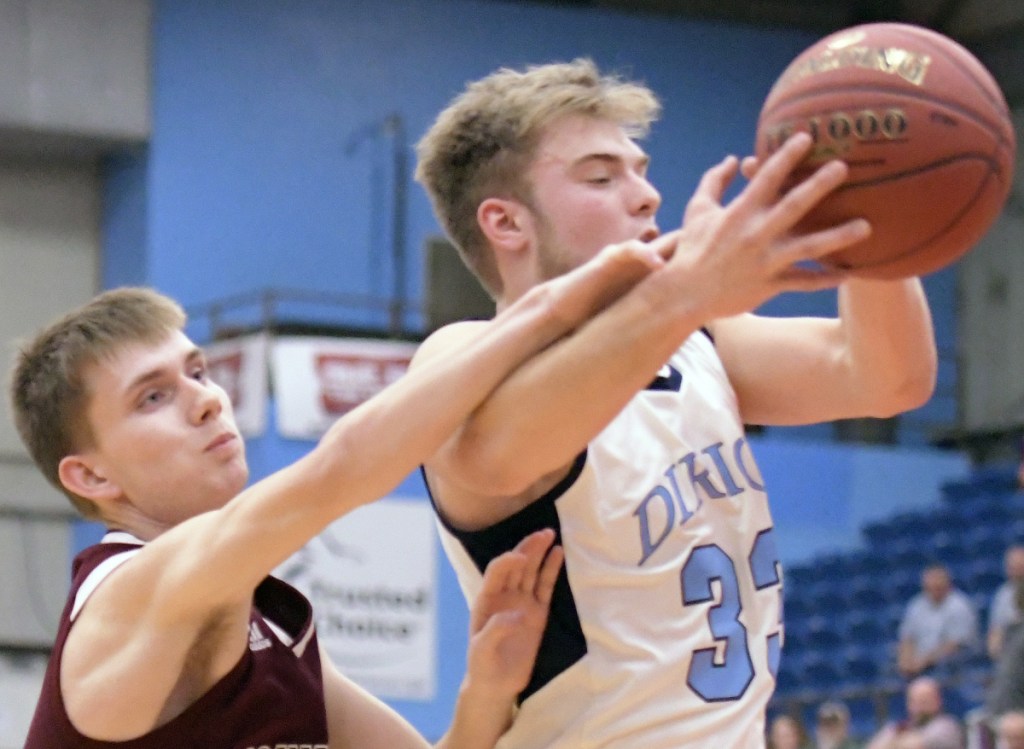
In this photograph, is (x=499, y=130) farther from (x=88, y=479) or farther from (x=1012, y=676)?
(x=1012, y=676)

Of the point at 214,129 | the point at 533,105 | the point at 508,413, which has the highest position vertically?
the point at 214,129

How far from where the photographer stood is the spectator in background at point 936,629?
41.5ft

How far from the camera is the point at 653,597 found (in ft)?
11.0

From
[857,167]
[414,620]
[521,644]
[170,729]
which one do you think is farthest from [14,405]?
[414,620]

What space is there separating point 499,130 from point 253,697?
1150 mm

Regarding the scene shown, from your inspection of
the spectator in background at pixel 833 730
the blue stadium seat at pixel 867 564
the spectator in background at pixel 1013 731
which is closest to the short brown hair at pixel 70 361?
the spectator in background at pixel 1013 731

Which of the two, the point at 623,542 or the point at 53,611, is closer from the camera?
the point at 623,542

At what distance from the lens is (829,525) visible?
16453 millimetres

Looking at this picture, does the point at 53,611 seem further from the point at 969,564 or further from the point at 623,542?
the point at 623,542

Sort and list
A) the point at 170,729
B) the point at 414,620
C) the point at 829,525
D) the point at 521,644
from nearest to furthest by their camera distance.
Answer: the point at 170,729 < the point at 521,644 < the point at 414,620 < the point at 829,525

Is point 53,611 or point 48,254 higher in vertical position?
point 48,254

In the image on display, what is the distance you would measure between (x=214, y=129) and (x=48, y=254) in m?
1.91

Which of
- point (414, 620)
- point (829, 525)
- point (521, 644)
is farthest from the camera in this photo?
point (829, 525)

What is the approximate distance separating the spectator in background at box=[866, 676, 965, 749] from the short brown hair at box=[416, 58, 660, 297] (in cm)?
621
